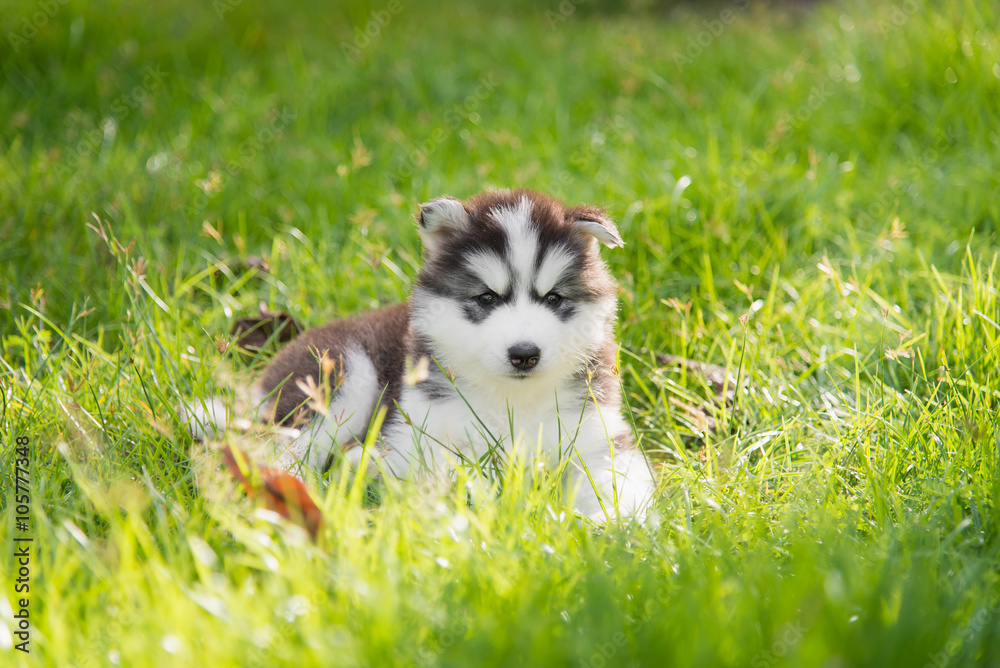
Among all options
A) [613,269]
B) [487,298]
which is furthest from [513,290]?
[613,269]

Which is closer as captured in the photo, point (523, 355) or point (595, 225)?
point (523, 355)

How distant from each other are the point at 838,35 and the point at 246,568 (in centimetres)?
659

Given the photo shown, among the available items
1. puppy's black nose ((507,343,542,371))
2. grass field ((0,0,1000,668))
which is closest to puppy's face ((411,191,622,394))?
puppy's black nose ((507,343,542,371))

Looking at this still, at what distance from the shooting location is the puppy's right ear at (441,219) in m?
3.09

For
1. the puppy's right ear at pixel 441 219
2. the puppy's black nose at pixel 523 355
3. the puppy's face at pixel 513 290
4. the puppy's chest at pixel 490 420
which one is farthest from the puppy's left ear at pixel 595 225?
the puppy's chest at pixel 490 420

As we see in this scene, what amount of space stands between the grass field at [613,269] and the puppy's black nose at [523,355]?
0.44 m

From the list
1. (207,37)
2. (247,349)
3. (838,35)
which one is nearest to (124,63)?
(207,37)

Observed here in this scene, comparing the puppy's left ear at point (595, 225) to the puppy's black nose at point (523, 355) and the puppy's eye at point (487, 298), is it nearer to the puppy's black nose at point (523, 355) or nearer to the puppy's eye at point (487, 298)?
the puppy's eye at point (487, 298)

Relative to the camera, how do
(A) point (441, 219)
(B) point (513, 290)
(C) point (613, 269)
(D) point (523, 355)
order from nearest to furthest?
(D) point (523, 355) < (B) point (513, 290) < (A) point (441, 219) < (C) point (613, 269)

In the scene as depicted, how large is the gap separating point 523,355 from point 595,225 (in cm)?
62

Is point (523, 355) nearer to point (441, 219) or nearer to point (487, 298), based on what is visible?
point (487, 298)

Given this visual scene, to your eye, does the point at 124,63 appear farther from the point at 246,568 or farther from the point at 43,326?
the point at 246,568

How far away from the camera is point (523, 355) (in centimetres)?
280

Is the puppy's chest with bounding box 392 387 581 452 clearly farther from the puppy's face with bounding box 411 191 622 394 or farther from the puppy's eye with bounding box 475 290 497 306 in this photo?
the puppy's eye with bounding box 475 290 497 306
